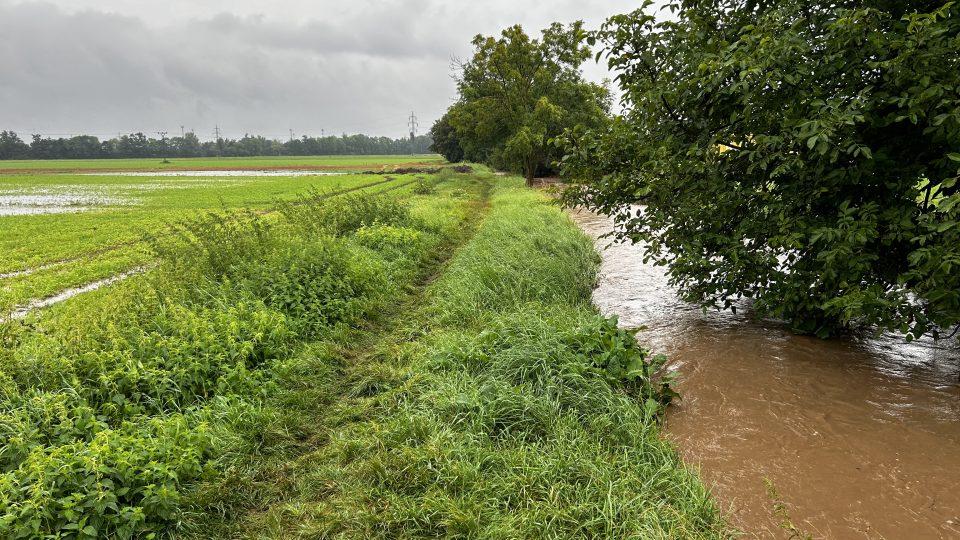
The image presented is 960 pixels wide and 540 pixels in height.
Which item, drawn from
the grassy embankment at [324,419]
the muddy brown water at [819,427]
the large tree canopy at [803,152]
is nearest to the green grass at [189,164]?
the grassy embankment at [324,419]

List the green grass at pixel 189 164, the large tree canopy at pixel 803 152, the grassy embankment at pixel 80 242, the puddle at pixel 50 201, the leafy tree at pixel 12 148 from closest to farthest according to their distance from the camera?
the large tree canopy at pixel 803 152 → the grassy embankment at pixel 80 242 → the puddle at pixel 50 201 → the green grass at pixel 189 164 → the leafy tree at pixel 12 148

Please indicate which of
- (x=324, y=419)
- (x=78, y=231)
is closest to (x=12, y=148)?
(x=78, y=231)

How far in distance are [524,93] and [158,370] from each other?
3003 cm

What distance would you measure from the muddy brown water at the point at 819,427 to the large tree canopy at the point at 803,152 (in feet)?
2.00

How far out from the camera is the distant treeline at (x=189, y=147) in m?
118

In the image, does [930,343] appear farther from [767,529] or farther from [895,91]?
[767,529]

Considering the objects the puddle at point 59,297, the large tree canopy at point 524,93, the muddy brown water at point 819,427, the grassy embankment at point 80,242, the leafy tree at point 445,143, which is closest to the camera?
the muddy brown water at point 819,427

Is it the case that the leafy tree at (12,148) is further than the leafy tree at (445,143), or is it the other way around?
the leafy tree at (12,148)

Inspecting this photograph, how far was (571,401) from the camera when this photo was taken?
4.82 m

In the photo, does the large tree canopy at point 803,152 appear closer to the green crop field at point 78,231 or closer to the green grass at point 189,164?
the green crop field at point 78,231

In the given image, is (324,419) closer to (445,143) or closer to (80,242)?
(80,242)

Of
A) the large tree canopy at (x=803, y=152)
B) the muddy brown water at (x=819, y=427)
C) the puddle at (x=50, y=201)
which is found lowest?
the muddy brown water at (x=819, y=427)

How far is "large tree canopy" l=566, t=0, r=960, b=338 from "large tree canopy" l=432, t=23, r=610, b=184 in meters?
22.0

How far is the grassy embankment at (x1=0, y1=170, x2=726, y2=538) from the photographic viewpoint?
3480 millimetres
